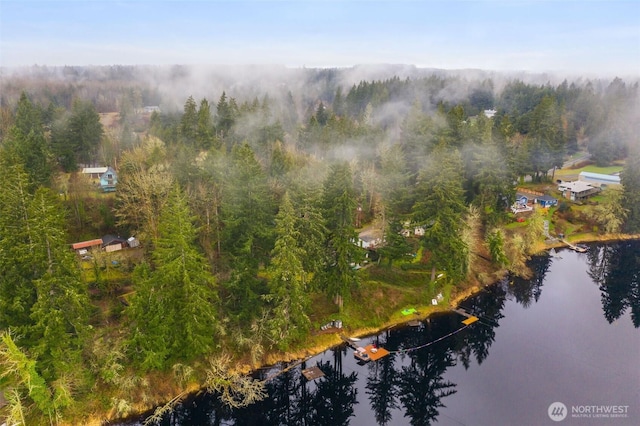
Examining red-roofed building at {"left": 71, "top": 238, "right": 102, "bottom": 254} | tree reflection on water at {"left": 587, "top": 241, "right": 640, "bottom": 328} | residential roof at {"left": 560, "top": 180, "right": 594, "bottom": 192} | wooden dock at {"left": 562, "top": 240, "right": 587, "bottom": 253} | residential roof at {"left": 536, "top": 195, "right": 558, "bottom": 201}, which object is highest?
red-roofed building at {"left": 71, "top": 238, "right": 102, "bottom": 254}

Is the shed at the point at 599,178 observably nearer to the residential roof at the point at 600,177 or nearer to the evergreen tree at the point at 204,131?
the residential roof at the point at 600,177

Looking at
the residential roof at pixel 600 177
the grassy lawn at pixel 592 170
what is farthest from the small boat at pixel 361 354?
the grassy lawn at pixel 592 170

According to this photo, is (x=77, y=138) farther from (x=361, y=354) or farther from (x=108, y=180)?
(x=361, y=354)

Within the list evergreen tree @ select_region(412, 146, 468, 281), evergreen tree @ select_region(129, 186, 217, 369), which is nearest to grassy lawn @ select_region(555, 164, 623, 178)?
evergreen tree @ select_region(412, 146, 468, 281)

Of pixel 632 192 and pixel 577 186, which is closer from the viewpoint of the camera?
pixel 632 192

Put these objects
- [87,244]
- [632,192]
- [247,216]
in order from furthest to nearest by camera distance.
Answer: [632,192], [87,244], [247,216]

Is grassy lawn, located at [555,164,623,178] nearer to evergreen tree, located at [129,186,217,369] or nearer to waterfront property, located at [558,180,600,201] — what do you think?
waterfront property, located at [558,180,600,201]

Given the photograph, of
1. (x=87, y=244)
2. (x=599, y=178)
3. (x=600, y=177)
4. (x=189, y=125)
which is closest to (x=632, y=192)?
(x=599, y=178)
